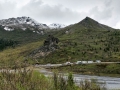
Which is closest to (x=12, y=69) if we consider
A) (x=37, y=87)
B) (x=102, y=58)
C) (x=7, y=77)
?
(x=7, y=77)

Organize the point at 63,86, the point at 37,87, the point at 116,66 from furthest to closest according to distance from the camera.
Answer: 1. the point at 116,66
2. the point at 63,86
3. the point at 37,87

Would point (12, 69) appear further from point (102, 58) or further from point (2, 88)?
point (102, 58)

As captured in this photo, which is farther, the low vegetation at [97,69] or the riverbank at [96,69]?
the low vegetation at [97,69]

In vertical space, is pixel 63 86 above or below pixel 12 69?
below

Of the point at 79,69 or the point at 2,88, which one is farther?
the point at 79,69

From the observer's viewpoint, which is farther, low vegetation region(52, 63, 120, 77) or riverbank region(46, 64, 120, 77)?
low vegetation region(52, 63, 120, 77)

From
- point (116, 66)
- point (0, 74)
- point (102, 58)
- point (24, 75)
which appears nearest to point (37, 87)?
point (24, 75)

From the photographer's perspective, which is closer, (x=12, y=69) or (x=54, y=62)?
(x=12, y=69)

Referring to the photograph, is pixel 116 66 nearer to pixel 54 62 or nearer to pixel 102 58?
pixel 102 58

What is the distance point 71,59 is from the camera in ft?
644

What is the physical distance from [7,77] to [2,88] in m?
2.25

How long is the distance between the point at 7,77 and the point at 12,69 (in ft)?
2.22

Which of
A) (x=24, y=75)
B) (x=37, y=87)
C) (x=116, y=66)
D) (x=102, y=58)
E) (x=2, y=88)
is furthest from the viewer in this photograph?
(x=102, y=58)

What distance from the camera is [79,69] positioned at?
157750 millimetres
